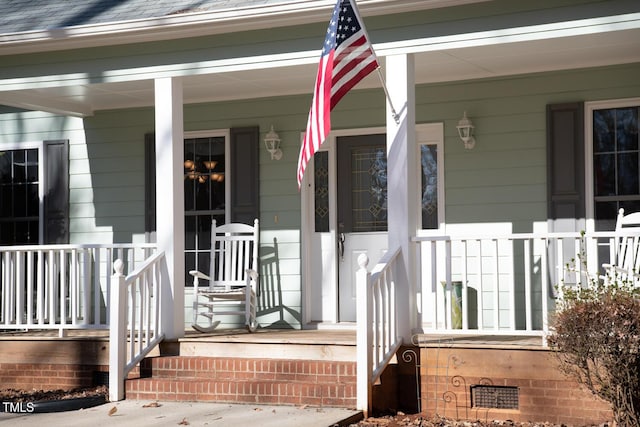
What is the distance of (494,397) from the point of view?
24.1ft

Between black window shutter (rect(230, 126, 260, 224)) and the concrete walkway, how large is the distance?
2.71m

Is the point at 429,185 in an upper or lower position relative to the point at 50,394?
upper

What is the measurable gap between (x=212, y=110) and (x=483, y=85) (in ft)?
9.21

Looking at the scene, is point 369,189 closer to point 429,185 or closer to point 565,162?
point 429,185

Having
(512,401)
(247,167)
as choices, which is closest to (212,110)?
(247,167)

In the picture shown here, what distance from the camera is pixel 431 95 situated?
9180mm

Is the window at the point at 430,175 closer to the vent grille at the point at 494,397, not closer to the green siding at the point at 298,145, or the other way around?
the green siding at the point at 298,145

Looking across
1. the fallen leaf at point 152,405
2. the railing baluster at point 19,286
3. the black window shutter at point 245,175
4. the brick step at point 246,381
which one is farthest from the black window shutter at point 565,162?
the railing baluster at point 19,286

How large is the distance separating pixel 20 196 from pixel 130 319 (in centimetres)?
358

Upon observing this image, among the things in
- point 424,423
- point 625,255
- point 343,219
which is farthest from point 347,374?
point 625,255

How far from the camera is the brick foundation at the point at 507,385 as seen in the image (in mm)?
7031

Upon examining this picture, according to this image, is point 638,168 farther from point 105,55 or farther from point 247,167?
point 105,55

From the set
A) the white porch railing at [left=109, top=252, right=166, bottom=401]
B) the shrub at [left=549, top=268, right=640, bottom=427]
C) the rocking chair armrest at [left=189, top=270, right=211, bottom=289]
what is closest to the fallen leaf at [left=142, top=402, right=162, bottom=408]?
the white porch railing at [left=109, top=252, right=166, bottom=401]

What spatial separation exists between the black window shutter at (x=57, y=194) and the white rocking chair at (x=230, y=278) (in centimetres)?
172
